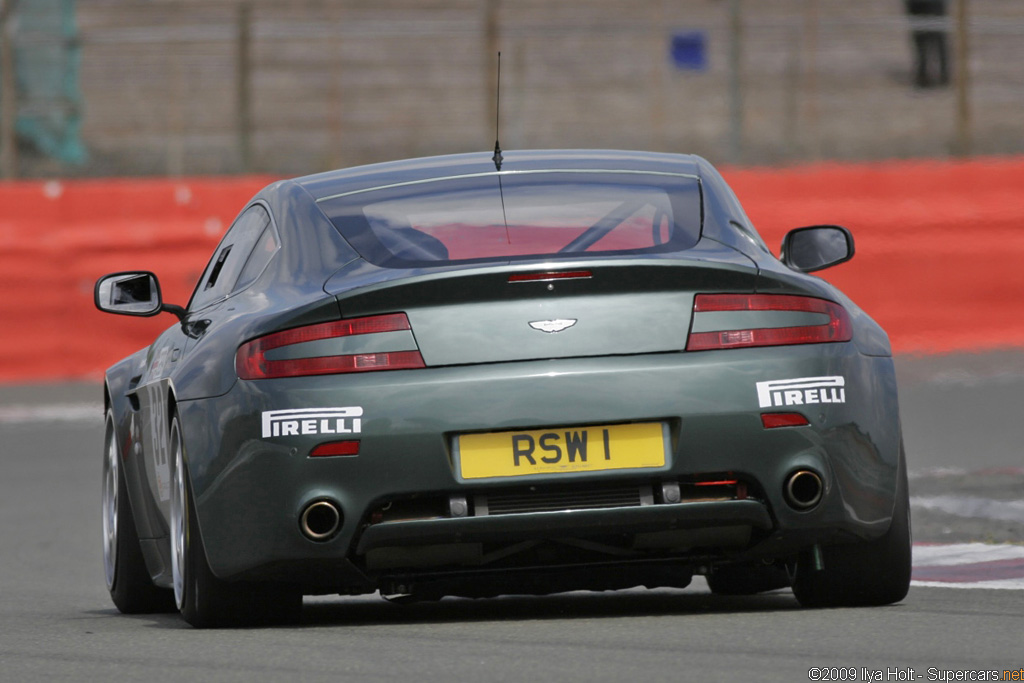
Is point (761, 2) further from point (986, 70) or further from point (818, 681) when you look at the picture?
point (818, 681)

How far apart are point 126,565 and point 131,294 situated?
91 centimetres

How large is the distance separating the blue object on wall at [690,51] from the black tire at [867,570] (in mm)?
18733

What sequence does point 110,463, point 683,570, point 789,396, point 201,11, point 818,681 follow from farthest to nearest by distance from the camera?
point 201,11 < point 110,463 < point 683,570 < point 789,396 < point 818,681

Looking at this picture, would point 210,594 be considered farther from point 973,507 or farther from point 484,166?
point 973,507

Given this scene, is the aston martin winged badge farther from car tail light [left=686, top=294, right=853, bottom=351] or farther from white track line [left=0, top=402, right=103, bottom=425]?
white track line [left=0, top=402, right=103, bottom=425]

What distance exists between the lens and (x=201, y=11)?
1045 inches

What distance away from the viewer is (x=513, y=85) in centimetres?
2544

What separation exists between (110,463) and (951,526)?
3.47 m

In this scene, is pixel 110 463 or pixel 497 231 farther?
pixel 110 463

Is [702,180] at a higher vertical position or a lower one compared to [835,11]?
lower

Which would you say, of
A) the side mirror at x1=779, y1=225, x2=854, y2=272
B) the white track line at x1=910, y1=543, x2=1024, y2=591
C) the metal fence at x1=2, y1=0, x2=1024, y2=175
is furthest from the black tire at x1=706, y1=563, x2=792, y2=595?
the metal fence at x1=2, y1=0, x2=1024, y2=175

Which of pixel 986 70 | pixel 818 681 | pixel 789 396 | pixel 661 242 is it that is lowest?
pixel 818 681

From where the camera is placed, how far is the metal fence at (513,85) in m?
22.6

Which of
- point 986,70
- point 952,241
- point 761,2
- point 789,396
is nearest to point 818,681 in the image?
point 789,396
